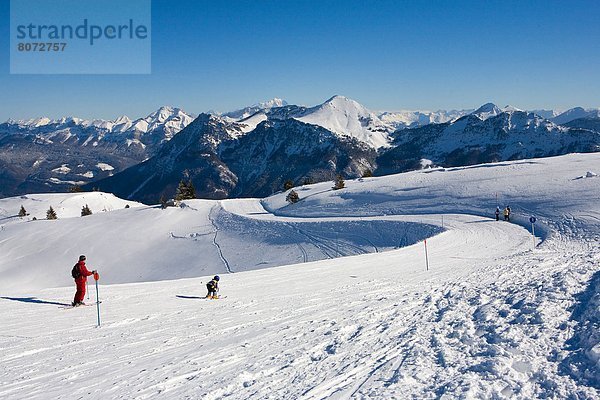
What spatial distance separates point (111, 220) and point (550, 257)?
53.5 m

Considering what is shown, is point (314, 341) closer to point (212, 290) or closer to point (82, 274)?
point (212, 290)

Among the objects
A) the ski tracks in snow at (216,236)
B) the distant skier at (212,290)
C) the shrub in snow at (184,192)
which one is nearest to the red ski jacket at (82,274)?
the distant skier at (212,290)

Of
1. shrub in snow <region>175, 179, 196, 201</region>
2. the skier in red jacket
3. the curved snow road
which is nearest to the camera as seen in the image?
the curved snow road

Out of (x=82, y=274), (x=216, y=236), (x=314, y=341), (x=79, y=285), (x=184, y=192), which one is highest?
(x=184, y=192)

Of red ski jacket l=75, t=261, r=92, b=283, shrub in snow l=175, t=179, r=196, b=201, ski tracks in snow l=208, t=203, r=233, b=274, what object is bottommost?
ski tracks in snow l=208, t=203, r=233, b=274

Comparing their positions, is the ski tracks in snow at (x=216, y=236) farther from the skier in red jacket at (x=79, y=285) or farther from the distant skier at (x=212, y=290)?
the skier in red jacket at (x=79, y=285)

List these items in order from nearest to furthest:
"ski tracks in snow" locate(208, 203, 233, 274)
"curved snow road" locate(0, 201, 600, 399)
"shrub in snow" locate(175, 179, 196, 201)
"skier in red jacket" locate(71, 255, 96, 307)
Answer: "curved snow road" locate(0, 201, 600, 399) → "skier in red jacket" locate(71, 255, 96, 307) → "ski tracks in snow" locate(208, 203, 233, 274) → "shrub in snow" locate(175, 179, 196, 201)

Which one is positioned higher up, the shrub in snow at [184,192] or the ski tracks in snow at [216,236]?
the shrub in snow at [184,192]

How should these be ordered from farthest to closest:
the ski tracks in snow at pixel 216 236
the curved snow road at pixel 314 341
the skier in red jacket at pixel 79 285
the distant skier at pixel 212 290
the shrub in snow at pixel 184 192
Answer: the shrub in snow at pixel 184 192 < the ski tracks in snow at pixel 216 236 < the distant skier at pixel 212 290 < the skier in red jacket at pixel 79 285 < the curved snow road at pixel 314 341

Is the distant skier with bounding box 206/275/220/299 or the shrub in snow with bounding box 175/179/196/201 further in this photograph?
the shrub in snow with bounding box 175/179/196/201

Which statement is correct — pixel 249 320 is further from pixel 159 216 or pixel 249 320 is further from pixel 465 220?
pixel 159 216

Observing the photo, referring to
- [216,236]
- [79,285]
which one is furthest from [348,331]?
→ [216,236]

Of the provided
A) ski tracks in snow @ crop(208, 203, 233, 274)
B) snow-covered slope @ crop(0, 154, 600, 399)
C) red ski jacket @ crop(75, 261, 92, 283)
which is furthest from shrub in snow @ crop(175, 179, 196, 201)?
red ski jacket @ crop(75, 261, 92, 283)

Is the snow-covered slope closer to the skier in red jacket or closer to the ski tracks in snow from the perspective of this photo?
the skier in red jacket
